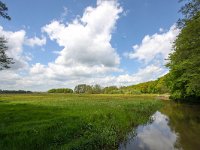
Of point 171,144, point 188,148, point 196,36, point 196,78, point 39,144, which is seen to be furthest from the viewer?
point 196,78

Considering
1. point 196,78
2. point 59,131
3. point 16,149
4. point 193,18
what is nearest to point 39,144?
point 16,149

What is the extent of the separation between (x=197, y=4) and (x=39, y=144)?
18.6 meters

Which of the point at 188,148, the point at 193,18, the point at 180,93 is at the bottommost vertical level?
the point at 188,148

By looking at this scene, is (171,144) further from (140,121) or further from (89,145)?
(140,121)

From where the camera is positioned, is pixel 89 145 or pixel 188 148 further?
pixel 188 148

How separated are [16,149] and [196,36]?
2018 cm

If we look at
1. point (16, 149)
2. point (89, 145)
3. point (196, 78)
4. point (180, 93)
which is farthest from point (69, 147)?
point (180, 93)

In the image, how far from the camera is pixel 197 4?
22094 mm

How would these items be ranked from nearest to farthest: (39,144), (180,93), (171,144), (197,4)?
(39,144), (171,144), (197,4), (180,93)

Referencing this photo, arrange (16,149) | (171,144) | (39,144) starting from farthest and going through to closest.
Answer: (171,144) < (39,144) < (16,149)

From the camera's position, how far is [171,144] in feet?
51.7

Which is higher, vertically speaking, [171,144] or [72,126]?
[72,126]

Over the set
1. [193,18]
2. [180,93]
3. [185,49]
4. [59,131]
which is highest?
[193,18]

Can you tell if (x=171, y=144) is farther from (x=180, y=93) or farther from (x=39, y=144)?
(x=180, y=93)
